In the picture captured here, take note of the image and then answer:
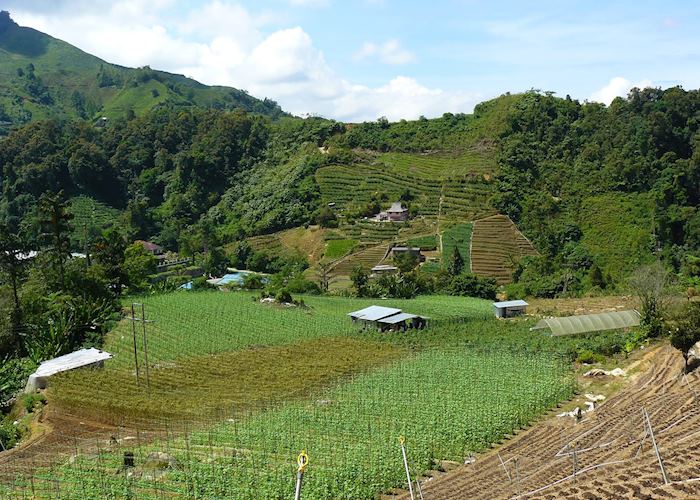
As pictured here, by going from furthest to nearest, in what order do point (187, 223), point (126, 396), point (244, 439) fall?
point (187, 223) < point (126, 396) < point (244, 439)

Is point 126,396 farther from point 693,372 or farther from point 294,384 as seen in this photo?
point 693,372

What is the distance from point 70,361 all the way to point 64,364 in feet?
1.17

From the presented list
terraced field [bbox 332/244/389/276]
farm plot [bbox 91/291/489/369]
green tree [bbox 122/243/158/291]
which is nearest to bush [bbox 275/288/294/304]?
farm plot [bbox 91/291/489/369]

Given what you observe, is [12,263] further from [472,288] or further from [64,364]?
[472,288]

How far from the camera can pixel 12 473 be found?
1468cm

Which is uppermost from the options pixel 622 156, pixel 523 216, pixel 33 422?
pixel 622 156

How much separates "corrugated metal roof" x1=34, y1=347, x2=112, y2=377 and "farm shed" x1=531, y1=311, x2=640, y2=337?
21.0 meters

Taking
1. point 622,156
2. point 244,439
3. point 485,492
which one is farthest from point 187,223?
point 485,492

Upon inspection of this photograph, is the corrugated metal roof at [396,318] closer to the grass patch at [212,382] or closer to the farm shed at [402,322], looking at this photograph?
the farm shed at [402,322]

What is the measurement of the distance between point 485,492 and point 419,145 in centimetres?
6677

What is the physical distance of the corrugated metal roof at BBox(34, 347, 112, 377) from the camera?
23.5 metres

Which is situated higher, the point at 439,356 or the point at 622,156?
the point at 622,156

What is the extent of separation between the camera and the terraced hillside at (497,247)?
2039 inches

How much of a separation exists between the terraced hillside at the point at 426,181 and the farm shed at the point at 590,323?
1126 inches
